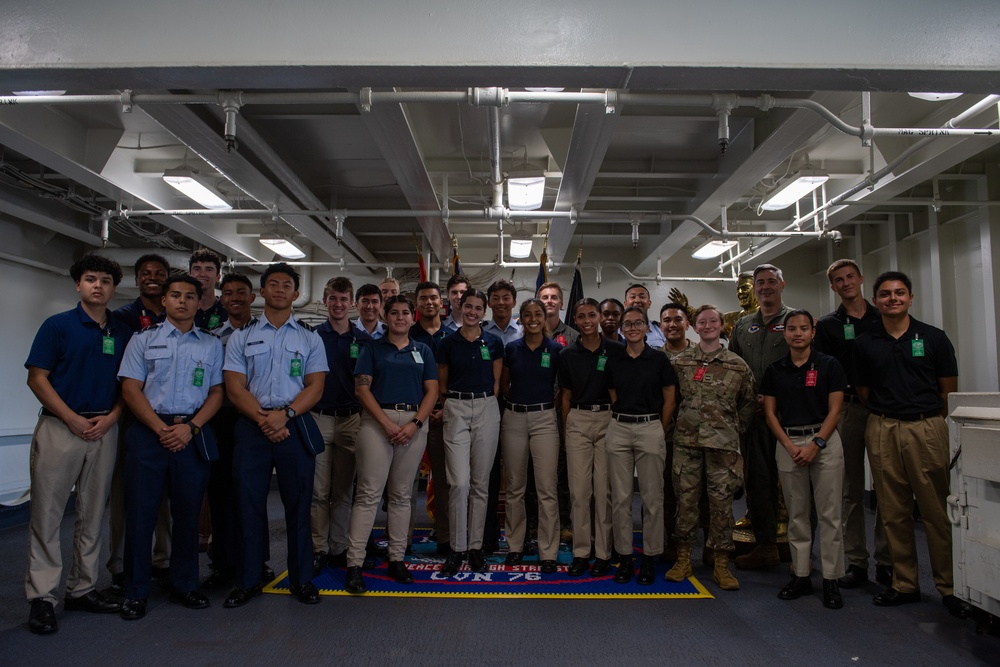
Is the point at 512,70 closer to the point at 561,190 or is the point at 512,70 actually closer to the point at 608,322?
the point at 608,322

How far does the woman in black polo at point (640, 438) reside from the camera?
3.71 meters

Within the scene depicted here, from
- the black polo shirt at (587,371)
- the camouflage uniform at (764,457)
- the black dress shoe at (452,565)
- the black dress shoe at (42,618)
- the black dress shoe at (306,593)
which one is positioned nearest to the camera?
the black dress shoe at (42,618)

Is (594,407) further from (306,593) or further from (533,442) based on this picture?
(306,593)

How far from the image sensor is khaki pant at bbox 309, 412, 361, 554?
3900 millimetres

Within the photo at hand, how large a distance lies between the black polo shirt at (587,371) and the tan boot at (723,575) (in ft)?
3.72

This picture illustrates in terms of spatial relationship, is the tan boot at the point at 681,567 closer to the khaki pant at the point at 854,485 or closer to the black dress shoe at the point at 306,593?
the khaki pant at the point at 854,485

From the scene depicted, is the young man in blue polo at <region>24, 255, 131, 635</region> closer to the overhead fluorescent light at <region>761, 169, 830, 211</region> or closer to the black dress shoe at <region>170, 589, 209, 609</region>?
the black dress shoe at <region>170, 589, 209, 609</region>

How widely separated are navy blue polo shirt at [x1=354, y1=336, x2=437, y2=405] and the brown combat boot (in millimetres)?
2427

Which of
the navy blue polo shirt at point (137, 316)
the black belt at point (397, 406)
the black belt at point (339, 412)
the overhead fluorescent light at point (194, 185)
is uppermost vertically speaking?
the overhead fluorescent light at point (194, 185)

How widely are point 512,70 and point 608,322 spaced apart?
2.03 metres

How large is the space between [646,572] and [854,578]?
1281 mm

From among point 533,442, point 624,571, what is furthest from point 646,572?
point 533,442

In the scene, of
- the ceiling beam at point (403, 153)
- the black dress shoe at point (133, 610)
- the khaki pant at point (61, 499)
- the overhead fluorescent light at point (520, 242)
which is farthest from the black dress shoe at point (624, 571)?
the overhead fluorescent light at point (520, 242)

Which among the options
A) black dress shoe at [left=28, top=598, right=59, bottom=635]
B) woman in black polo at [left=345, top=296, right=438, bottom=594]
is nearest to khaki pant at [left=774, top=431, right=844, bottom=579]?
woman in black polo at [left=345, top=296, right=438, bottom=594]
